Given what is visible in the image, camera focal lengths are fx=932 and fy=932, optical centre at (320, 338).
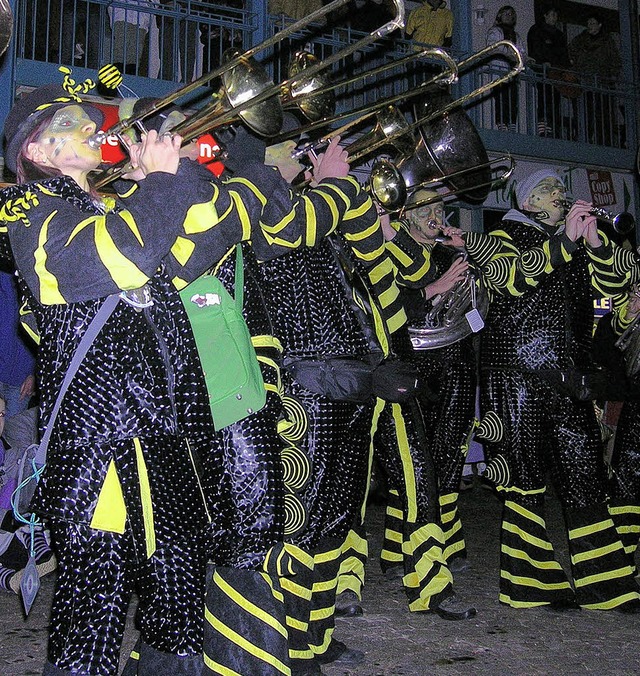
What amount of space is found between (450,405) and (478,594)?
980 mm

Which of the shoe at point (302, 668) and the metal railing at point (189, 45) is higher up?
the metal railing at point (189, 45)

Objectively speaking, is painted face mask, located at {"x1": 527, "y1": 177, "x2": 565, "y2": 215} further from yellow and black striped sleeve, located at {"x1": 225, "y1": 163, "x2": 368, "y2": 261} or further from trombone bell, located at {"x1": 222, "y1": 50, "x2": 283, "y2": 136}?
trombone bell, located at {"x1": 222, "y1": 50, "x2": 283, "y2": 136}

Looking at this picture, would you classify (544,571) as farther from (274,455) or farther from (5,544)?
(5,544)

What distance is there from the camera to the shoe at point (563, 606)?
4.46 metres

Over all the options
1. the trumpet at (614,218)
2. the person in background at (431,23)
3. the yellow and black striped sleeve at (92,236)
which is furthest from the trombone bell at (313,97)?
the person in background at (431,23)

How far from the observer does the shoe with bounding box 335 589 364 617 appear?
4398 mm

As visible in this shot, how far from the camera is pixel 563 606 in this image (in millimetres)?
A: 4480

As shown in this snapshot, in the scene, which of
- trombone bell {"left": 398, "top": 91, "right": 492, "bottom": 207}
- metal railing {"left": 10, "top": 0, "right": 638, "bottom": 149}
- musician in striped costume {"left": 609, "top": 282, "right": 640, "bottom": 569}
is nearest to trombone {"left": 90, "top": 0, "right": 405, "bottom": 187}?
trombone bell {"left": 398, "top": 91, "right": 492, "bottom": 207}

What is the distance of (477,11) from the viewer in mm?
13461

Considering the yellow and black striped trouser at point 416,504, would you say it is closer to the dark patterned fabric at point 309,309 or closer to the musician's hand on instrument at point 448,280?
the musician's hand on instrument at point 448,280

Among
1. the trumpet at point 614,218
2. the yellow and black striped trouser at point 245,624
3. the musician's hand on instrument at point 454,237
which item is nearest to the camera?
the yellow and black striped trouser at point 245,624

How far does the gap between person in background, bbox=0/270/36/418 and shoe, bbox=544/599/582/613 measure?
10.8 feet

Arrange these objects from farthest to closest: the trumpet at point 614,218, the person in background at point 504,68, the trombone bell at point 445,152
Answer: the person in background at point 504,68 → the trombone bell at point 445,152 → the trumpet at point 614,218

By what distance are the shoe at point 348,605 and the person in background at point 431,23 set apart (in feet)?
28.6
